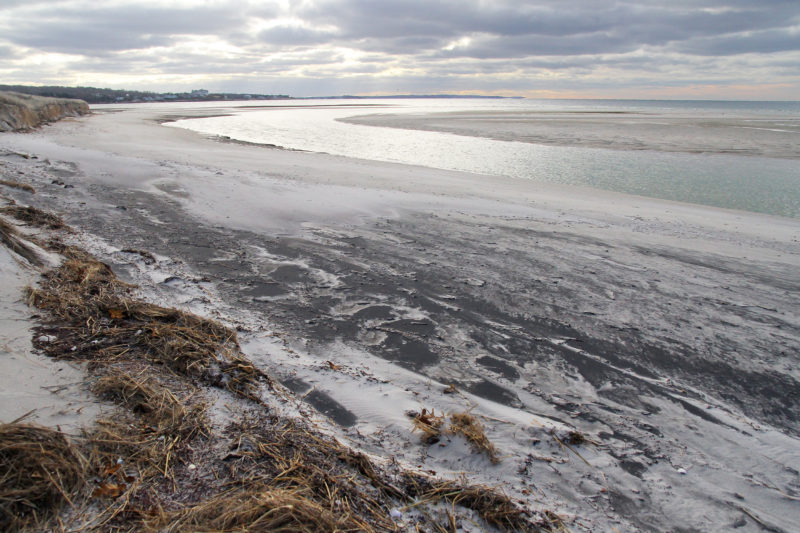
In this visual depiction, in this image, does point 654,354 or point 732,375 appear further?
point 654,354

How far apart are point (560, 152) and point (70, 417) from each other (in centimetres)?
2306

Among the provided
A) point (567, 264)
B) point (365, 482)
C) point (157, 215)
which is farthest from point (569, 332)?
point (157, 215)

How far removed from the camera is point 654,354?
427cm

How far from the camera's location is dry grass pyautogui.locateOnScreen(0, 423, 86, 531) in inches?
72.9

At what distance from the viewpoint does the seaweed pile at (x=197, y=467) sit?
195cm

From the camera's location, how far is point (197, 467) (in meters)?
2.29

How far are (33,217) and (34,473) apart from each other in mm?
6281

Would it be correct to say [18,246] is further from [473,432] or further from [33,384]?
[473,432]

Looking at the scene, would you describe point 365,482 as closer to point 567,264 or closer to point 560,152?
point 567,264

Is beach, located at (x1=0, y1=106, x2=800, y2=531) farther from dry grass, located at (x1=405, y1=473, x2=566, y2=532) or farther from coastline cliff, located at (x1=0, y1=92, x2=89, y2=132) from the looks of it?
coastline cliff, located at (x1=0, y1=92, x2=89, y2=132)

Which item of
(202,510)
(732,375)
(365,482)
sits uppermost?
(202,510)

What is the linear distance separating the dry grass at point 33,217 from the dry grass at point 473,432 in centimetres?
682

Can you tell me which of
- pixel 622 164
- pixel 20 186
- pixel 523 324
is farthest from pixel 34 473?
pixel 622 164

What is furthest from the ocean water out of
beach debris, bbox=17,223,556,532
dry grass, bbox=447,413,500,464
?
beach debris, bbox=17,223,556,532
